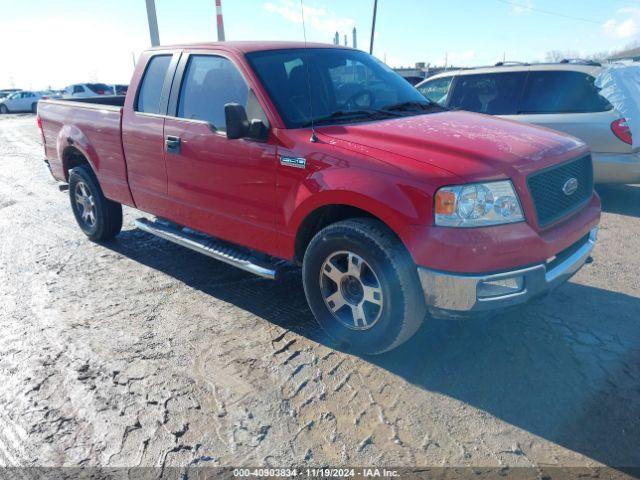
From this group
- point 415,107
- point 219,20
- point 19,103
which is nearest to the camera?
point 415,107

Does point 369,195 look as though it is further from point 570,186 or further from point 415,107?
point 415,107

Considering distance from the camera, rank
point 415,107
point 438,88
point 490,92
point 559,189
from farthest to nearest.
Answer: point 438,88 < point 490,92 < point 415,107 < point 559,189

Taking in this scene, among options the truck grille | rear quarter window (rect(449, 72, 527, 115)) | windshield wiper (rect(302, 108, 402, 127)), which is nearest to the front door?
windshield wiper (rect(302, 108, 402, 127))

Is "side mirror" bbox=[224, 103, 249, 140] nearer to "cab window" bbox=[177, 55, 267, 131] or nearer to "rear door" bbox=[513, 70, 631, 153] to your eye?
"cab window" bbox=[177, 55, 267, 131]

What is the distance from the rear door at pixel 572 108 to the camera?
629 centimetres

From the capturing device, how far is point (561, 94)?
6.67m

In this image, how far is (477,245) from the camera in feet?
9.15

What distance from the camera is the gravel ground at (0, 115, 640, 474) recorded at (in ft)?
8.52

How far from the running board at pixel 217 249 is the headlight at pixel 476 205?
4.63ft

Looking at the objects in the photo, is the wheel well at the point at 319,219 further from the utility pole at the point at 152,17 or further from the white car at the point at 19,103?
the white car at the point at 19,103

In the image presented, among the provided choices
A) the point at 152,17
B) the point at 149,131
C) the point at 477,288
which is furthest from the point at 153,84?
the point at 152,17

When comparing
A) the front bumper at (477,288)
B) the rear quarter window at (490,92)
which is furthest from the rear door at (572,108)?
the front bumper at (477,288)

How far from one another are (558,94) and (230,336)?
17.8 ft

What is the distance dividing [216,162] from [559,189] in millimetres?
2418
